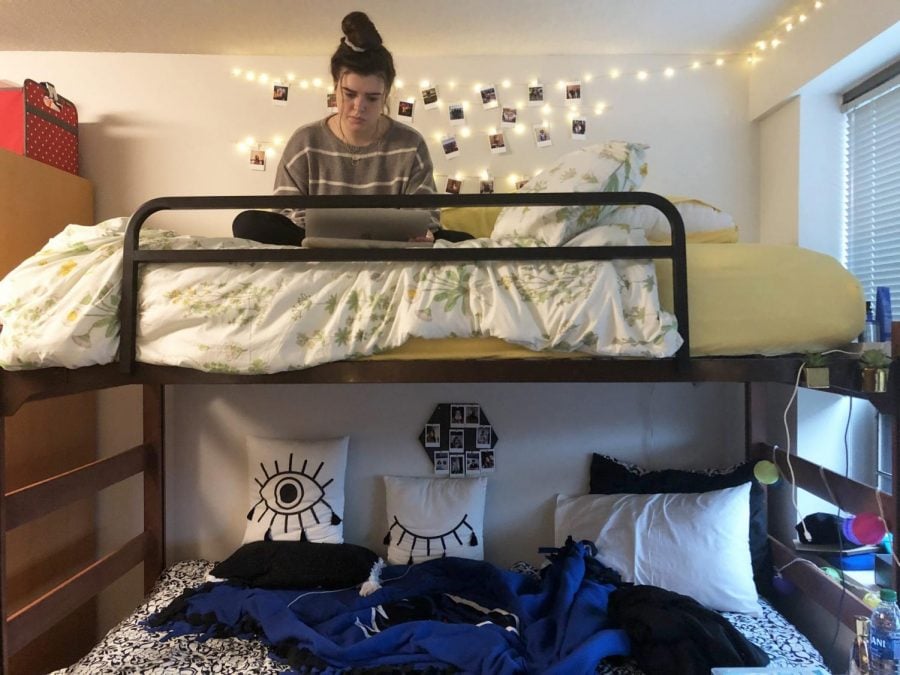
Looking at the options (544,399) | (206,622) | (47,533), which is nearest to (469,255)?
(544,399)

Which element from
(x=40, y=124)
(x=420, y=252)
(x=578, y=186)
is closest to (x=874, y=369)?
(x=578, y=186)

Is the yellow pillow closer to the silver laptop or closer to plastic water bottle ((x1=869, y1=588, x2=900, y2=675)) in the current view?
the silver laptop

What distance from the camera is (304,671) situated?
1.56 metres

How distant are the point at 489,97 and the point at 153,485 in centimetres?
204

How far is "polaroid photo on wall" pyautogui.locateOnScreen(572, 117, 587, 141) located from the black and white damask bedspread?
1.80 m

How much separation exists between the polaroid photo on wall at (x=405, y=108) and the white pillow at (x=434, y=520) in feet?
4.78

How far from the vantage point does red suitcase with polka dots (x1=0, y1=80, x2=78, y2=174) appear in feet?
6.82

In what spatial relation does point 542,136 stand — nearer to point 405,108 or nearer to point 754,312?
point 405,108

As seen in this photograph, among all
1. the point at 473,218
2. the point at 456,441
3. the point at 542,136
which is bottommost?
the point at 456,441

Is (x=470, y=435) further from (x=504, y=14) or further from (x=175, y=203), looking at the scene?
(x=504, y=14)

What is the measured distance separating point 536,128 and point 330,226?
4.00 feet

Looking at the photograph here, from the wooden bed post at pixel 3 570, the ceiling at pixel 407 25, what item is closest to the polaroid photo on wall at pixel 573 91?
the ceiling at pixel 407 25

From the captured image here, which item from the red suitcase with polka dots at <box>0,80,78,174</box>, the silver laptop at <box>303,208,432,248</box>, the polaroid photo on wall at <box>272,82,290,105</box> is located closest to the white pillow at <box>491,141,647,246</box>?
the silver laptop at <box>303,208,432,248</box>

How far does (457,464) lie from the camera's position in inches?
91.9
